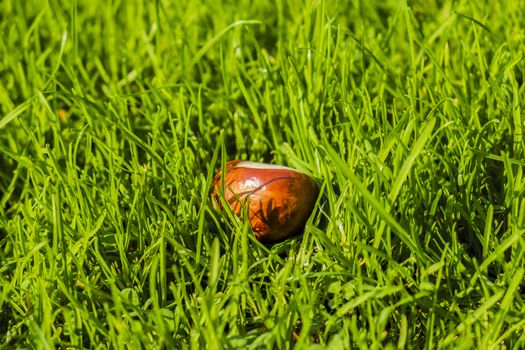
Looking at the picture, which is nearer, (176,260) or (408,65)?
(176,260)

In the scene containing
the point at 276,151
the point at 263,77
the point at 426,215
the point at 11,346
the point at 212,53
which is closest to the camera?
the point at 11,346

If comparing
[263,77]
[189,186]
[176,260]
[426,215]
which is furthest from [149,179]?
[426,215]

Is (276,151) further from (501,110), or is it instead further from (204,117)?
(501,110)

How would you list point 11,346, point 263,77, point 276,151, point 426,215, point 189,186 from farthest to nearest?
1. point 263,77
2. point 276,151
3. point 189,186
4. point 426,215
5. point 11,346

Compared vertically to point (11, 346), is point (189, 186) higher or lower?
higher

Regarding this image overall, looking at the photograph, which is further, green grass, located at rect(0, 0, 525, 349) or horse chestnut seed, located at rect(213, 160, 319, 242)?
horse chestnut seed, located at rect(213, 160, 319, 242)
